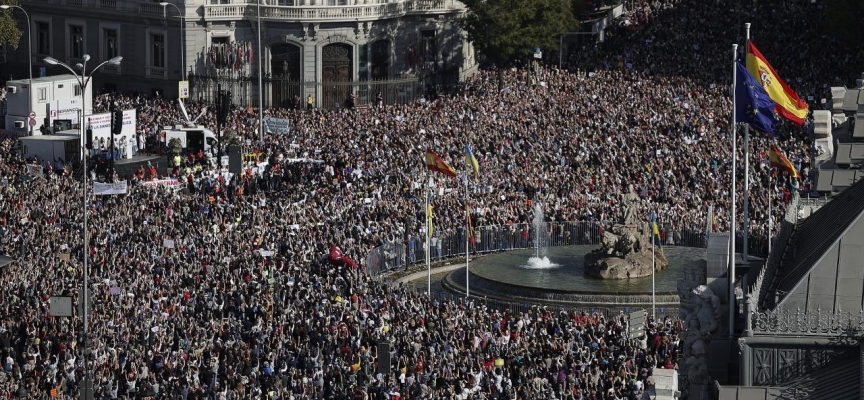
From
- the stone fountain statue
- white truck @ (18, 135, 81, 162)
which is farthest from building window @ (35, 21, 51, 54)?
the stone fountain statue

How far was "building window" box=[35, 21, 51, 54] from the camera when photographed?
333 ft

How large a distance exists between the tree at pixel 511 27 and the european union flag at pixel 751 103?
55596 mm

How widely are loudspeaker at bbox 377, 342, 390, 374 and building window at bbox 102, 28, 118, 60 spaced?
5587 centimetres

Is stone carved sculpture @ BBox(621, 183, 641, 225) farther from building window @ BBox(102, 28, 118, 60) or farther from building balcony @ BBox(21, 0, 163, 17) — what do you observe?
building window @ BBox(102, 28, 118, 60)

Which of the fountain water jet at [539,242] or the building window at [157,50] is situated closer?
the fountain water jet at [539,242]

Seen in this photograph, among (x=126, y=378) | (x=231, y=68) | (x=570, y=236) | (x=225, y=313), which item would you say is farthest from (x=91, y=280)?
(x=231, y=68)

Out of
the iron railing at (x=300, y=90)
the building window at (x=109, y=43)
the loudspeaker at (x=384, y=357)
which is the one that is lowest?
the loudspeaker at (x=384, y=357)

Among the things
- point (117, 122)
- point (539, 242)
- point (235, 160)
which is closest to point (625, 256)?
point (539, 242)

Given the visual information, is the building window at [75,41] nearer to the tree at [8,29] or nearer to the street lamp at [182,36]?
the tree at [8,29]

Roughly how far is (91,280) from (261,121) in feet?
89.5

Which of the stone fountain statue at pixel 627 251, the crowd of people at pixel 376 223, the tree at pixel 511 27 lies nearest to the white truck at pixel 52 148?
the crowd of people at pixel 376 223

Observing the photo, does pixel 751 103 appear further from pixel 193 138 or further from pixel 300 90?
pixel 300 90

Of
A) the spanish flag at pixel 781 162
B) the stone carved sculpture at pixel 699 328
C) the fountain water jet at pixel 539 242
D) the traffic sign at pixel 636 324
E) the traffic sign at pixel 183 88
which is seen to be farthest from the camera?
the traffic sign at pixel 183 88

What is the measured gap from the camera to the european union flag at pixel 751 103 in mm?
35531
